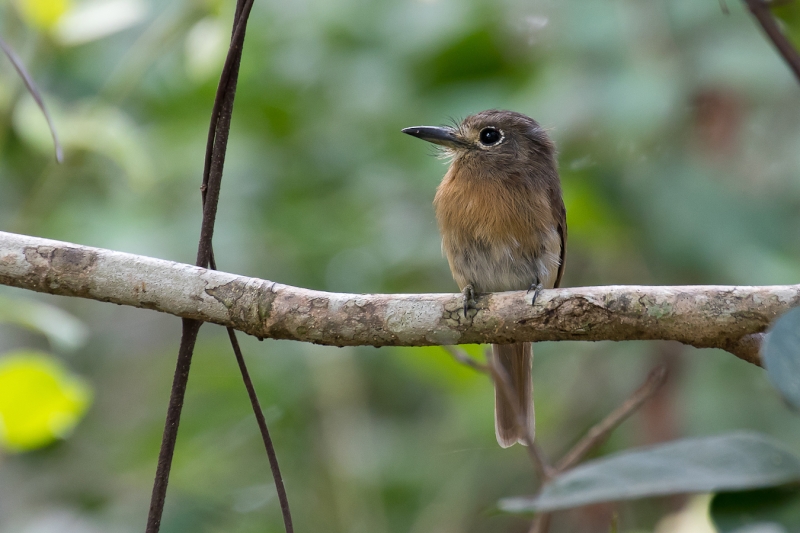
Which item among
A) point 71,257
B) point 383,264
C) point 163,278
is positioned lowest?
point 383,264

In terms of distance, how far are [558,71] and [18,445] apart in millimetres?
2098

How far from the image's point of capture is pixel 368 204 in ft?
11.3

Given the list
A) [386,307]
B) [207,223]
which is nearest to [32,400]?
[207,223]

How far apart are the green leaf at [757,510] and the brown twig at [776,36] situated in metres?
0.61

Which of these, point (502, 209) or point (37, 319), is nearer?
point (37, 319)

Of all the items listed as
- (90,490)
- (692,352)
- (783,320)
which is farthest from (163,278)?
(692,352)

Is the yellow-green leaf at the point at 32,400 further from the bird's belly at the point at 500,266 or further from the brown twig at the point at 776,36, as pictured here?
the brown twig at the point at 776,36

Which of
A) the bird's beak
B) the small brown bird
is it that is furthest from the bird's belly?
the bird's beak

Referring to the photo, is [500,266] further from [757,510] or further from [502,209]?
[757,510]

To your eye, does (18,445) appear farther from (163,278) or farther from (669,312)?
(669,312)

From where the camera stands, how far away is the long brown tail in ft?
8.95

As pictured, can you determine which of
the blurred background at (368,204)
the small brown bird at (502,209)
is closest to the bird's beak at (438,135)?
the small brown bird at (502,209)

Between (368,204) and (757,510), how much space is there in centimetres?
234

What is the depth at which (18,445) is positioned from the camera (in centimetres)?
221
